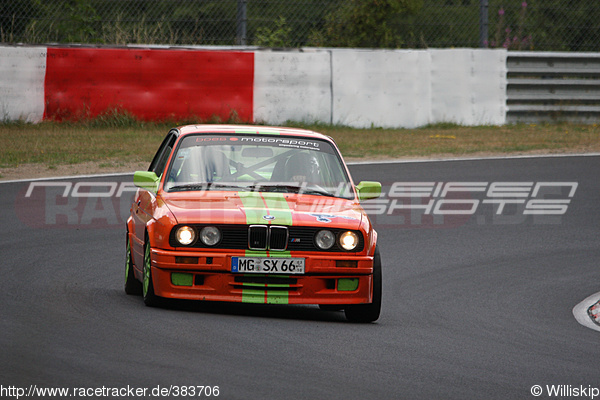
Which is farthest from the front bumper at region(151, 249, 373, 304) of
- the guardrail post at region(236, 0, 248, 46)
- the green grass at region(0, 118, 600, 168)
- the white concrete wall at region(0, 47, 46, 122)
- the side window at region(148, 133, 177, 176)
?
the guardrail post at region(236, 0, 248, 46)

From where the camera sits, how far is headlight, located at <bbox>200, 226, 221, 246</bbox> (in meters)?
6.63

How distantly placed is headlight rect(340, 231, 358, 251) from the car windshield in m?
0.75

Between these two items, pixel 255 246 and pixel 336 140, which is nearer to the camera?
pixel 255 246

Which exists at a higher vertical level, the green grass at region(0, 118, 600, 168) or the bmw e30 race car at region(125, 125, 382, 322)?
the bmw e30 race car at region(125, 125, 382, 322)

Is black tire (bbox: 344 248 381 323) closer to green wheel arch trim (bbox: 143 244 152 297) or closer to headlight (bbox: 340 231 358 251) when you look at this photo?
headlight (bbox: 340 231 358 251)

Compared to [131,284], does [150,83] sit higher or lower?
higher

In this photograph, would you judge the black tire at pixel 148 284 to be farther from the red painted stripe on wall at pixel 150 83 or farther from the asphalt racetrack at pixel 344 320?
the red painted stripe on wall at pixel 150 83

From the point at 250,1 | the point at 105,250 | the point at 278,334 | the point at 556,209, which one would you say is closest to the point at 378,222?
the point at 556,209

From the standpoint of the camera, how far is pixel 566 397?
4.93 metres

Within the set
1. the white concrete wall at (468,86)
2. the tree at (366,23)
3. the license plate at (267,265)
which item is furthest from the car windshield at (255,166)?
the tree at (366,23)

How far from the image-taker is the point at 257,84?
18.5m

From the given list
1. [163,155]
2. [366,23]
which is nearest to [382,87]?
[366,23]

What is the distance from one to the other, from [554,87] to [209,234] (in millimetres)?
16173

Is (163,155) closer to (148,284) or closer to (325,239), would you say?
(148,284)
